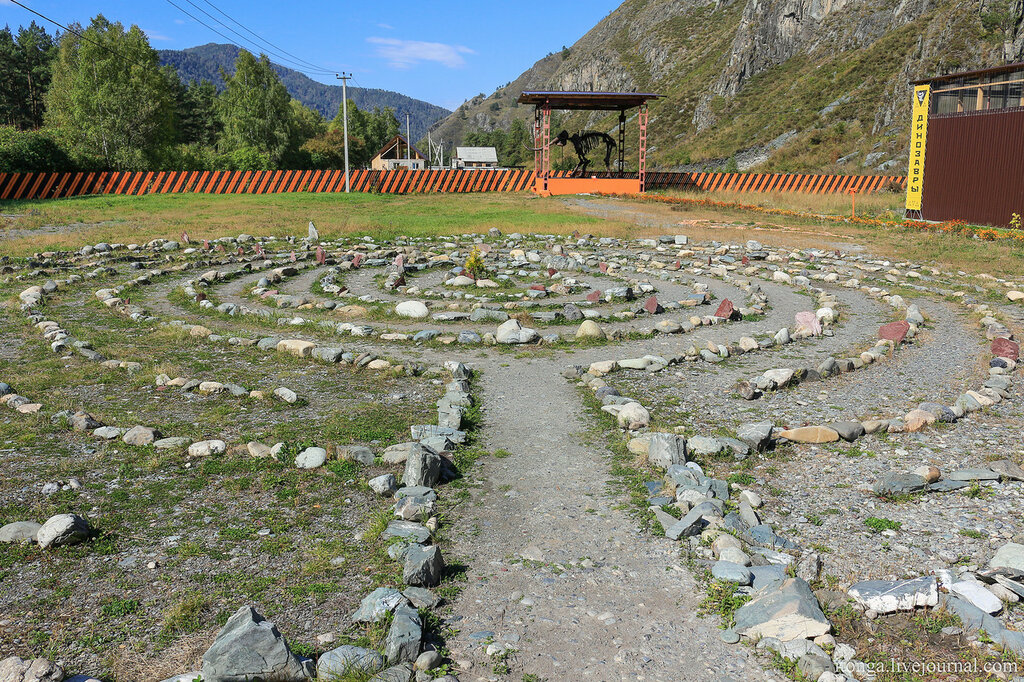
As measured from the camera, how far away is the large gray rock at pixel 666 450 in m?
A: 7.78

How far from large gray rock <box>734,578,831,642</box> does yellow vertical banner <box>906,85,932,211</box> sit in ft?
109

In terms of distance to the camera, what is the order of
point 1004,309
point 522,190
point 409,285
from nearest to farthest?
point 1004,309 < point 409,285 < point 522,190

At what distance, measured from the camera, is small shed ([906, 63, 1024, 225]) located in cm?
2827

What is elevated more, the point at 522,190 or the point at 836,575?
the point at 522,190

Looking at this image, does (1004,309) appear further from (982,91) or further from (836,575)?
(982,91)

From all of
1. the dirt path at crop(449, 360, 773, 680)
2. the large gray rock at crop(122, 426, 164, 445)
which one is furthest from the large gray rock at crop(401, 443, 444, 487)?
the large gray rock at crop(122, 426, 164, 445)

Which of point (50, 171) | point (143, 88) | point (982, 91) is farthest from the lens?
point (143, 88)

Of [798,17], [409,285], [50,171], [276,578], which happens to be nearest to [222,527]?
[276,578]

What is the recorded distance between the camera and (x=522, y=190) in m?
55.9

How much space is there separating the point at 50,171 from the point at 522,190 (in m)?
32.8

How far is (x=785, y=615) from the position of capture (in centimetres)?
493

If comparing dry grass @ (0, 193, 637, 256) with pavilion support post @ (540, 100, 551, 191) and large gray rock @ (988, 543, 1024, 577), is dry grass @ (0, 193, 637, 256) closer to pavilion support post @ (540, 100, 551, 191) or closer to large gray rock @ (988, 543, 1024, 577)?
pavilion support post @ (540, 100, 551, 191)

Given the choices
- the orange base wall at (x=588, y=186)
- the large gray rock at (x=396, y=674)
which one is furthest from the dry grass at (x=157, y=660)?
the orange base wall at (x=588, y=186)

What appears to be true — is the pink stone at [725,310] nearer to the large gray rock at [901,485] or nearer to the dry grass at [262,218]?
the large gray rock at [901,485]
